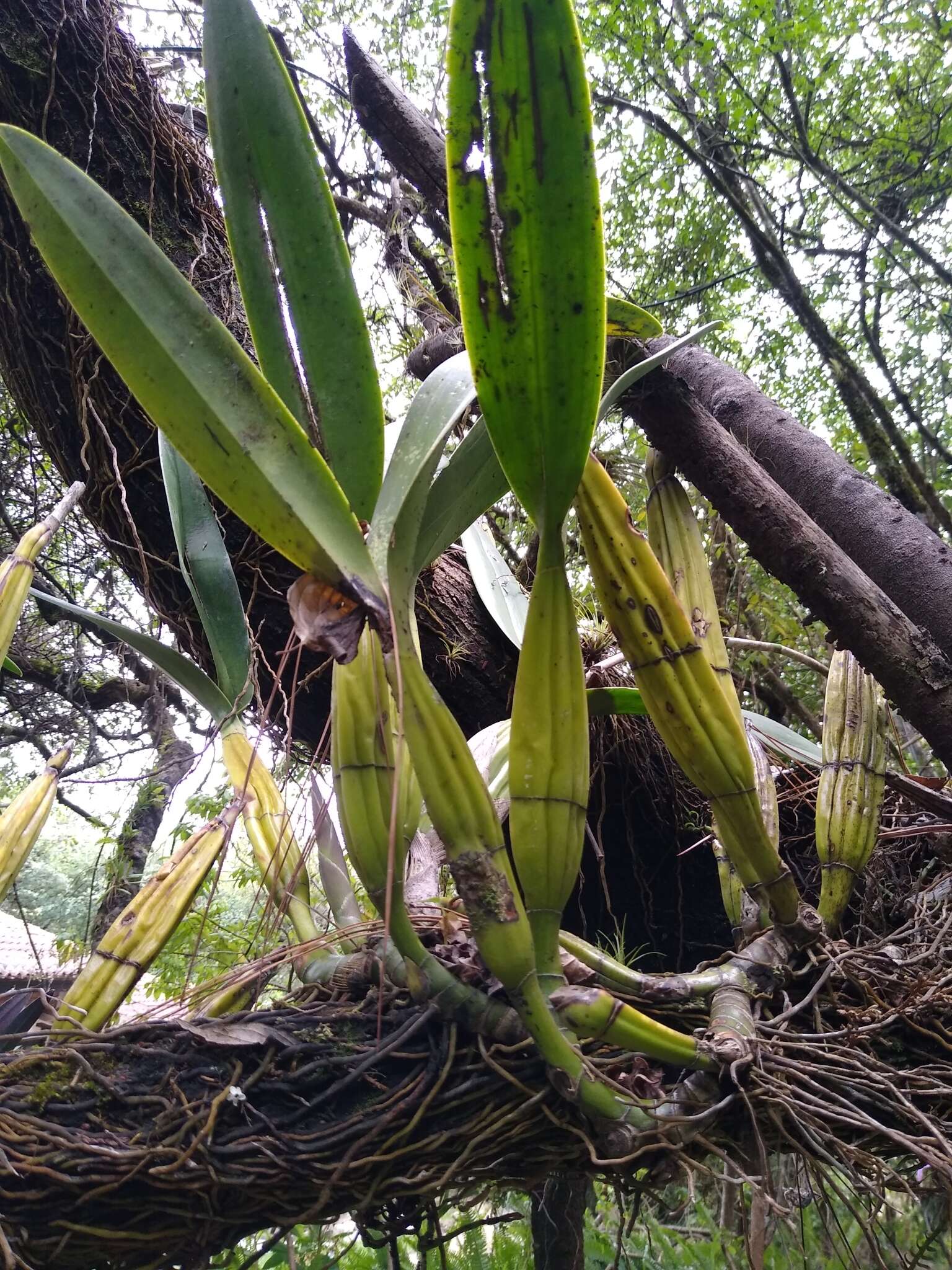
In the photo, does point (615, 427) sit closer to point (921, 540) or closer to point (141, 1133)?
point (921, 540)

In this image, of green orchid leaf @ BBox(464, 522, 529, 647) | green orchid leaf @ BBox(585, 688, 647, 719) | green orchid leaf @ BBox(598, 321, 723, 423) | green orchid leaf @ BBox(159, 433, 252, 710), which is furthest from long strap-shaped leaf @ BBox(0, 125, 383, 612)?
green orchid leaf @ BBox(464, 522, 529, 647)

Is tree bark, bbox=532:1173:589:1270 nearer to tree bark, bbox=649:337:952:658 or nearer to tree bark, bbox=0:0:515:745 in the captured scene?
tree bark, bbox=0:0:515:745

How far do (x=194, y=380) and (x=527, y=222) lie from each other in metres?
0.20

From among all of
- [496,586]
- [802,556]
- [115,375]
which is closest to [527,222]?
[802,556]

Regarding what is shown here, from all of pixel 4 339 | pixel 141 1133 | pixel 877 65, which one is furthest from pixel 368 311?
pixel 877 65

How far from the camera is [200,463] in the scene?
16.5 inches

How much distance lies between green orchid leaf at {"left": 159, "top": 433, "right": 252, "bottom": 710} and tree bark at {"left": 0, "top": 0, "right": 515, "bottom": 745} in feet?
0.45

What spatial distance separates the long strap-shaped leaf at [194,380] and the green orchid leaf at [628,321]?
33 centimetres

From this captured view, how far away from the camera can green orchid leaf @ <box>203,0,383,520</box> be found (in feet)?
1.56

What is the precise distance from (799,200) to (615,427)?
7.23 ft

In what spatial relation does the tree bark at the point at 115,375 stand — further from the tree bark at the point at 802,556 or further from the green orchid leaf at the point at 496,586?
the tree bark at the point at 802,556

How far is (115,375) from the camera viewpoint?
1122 millimetres

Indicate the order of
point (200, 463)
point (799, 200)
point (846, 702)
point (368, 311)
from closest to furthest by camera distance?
1. point (200, 463)
2. point (846, 702)
3. point (368, 311)
4. point (799, 200)

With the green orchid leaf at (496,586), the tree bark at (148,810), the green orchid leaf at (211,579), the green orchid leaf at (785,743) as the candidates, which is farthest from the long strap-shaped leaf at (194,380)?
the tree bark at (148,810)
